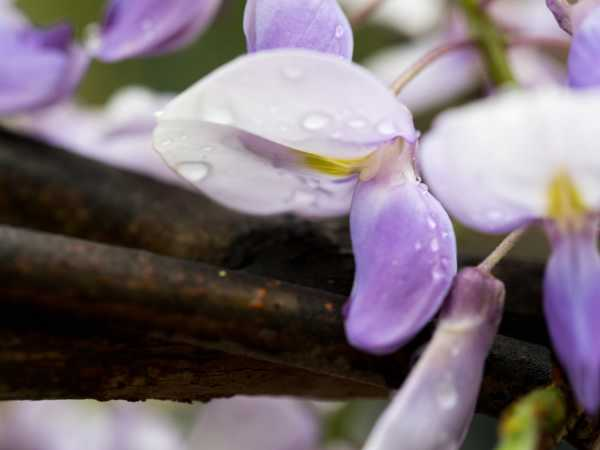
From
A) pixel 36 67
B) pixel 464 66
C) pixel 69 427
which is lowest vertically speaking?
pixel 69 427

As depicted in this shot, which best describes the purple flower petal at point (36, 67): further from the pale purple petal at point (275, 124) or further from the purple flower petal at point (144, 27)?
the pale purple petal at point (275, 124)

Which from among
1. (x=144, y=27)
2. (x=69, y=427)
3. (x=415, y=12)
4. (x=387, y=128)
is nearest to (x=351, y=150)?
(x=387, y=128)

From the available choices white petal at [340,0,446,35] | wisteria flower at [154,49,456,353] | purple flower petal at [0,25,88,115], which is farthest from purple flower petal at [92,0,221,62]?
white petal at [340,0,446,35]

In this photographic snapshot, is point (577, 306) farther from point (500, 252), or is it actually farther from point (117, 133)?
point (117, 133)

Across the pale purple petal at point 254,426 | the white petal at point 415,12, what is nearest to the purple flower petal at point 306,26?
the pale purple petal at point 254,426

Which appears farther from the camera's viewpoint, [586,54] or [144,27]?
[144,27]
